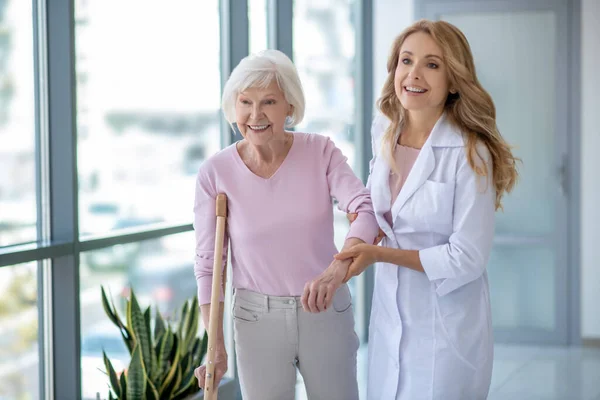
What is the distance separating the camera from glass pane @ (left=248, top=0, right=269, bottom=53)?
4316mm

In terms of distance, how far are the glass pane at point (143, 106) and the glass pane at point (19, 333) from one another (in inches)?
13.5

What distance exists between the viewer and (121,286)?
3303mm

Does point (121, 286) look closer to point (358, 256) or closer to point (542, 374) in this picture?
point (358, 256)

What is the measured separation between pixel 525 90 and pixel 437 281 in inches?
167

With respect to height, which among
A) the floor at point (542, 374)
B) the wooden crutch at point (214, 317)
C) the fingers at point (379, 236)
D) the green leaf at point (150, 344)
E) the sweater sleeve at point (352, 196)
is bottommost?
the floor at point (542, 374)

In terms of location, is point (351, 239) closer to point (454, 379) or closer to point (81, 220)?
point (454, 379)

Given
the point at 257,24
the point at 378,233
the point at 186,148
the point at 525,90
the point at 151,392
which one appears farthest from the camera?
the point at 525,90

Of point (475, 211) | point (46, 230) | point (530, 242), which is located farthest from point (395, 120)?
point (530, 242)

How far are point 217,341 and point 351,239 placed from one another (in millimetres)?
411

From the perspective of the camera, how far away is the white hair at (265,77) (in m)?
1.96

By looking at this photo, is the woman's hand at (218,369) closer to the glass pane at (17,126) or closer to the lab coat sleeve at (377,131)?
the lab coat sleeve at (377,131)

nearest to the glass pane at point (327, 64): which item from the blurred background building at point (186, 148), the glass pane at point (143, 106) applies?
the blurred background building at point (186, 148)

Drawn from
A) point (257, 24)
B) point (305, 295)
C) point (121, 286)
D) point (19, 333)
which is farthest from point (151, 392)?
point (257, 24)

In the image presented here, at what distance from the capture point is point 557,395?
4.70 meters
